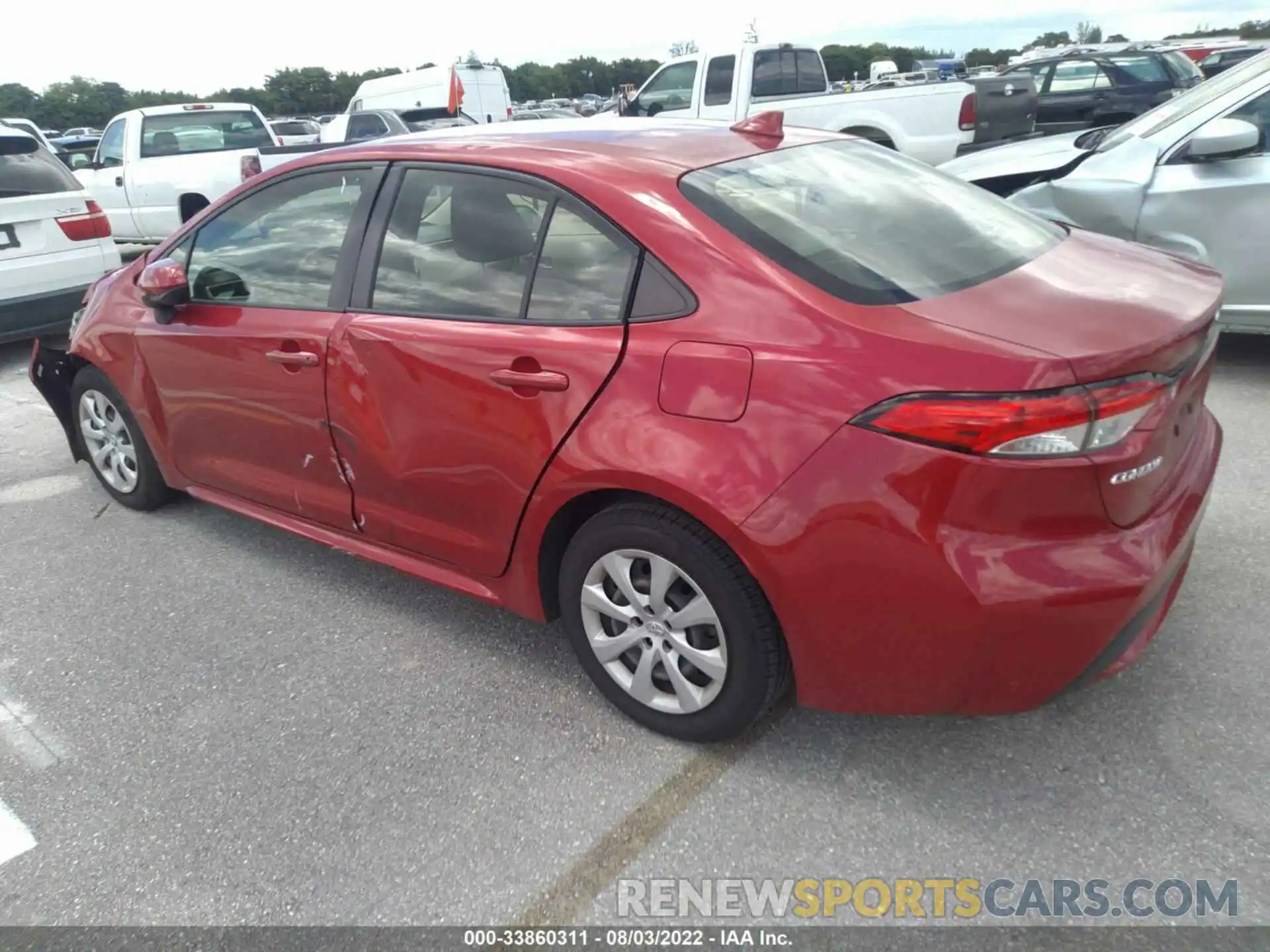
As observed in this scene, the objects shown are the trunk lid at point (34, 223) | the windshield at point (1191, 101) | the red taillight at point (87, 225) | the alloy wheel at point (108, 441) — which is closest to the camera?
the alloy wheel at point (108, 441)

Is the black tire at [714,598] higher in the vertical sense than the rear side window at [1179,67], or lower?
lower

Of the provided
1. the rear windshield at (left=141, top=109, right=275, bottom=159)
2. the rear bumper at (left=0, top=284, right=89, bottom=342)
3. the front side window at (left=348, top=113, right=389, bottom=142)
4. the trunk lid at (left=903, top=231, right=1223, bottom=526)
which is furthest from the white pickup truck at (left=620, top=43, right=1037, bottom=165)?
the trunk lid at (left=903, top=231, right=1223, bottom=526)

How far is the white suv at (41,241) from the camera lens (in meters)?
6.64

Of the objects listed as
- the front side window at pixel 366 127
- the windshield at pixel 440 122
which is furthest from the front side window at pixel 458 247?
the front side window at pixel 366 127

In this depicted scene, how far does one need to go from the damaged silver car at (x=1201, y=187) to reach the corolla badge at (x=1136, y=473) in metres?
2.84

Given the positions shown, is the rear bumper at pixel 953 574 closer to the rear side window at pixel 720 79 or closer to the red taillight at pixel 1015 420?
the red taillight at pixel 1015 420

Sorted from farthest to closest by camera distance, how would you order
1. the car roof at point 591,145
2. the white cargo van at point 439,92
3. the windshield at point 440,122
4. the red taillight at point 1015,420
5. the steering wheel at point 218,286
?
the white cargo van at point 439,92, the windshield at point 440,122, the steering wheel at point 218,286, the car roof at point 591,145, the red taillight at point 1015,420

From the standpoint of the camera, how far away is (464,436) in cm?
268

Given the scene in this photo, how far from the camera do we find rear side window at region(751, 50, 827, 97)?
12.2 meters

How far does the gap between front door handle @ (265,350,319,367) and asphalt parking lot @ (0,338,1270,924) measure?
0.92m

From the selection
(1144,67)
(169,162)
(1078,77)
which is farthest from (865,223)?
(1144,67)

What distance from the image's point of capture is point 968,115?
1079 centimetres

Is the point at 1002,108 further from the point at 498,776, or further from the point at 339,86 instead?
the point at 339,86

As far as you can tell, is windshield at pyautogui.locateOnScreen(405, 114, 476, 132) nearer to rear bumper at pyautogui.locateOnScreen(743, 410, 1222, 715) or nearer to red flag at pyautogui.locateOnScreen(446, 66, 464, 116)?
red flag at pyautogui.locateOnScreen(446, 66, 464, 116)
